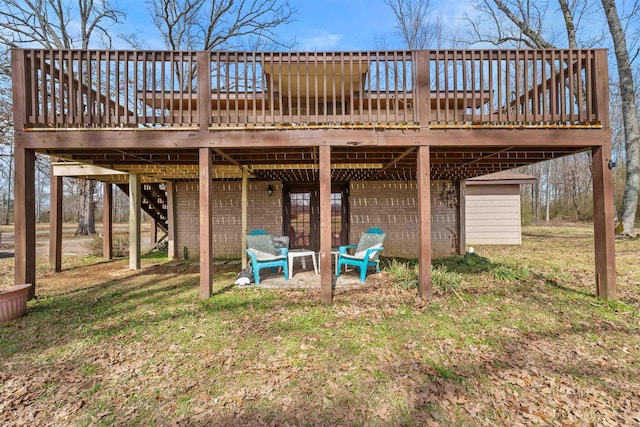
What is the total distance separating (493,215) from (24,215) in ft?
41.4

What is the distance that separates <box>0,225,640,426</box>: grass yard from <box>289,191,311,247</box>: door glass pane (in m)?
4.27

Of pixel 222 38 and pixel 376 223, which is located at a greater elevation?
pixel 222 38

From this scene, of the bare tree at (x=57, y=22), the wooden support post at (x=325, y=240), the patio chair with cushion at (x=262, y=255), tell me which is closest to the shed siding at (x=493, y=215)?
the patio chair with cushion at (x=262, y=255)

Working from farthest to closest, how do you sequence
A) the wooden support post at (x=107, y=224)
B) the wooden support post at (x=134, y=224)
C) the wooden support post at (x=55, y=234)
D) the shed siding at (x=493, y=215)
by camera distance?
the shed siding at (x=493, y=215) → the wooden support post at (x=107, y=224) → the wooden support post at (x=134, y=224) → the wooden support post at (x=55, y=234)

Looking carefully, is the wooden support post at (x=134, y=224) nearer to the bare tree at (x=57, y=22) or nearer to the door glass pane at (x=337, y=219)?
the door glass pane at (x=337, y=219)

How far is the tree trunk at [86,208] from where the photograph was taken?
48.2 feet

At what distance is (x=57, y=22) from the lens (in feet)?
41.9

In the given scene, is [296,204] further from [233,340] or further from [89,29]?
[89,29]

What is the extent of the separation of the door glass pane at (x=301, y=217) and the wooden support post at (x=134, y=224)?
4.07 meters

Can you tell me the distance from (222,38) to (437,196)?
12872mm

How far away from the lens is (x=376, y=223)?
8773mm

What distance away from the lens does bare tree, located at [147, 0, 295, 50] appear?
14023 millimetres

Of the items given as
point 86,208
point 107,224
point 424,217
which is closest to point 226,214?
point 107,224

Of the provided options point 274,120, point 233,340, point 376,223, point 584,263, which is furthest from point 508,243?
point 233,340
